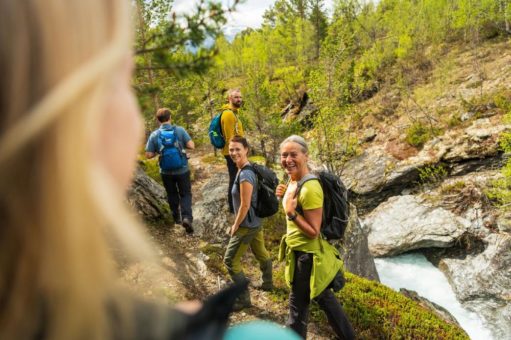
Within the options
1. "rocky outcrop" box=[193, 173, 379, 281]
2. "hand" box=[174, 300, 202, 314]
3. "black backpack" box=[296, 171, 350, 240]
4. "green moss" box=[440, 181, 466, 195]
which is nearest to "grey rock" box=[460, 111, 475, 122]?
"green moss" box=[440, 181, 466, 195]

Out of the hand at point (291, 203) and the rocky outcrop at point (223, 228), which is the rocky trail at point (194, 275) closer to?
the rocky outcrop at point (223, 228)

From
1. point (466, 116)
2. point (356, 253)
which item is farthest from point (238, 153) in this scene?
point (466, 116)

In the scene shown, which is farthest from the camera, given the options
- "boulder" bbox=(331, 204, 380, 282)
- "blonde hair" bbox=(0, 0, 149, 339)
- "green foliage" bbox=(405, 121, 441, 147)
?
"green foliage" bbox=(405, 121, 441, 147)

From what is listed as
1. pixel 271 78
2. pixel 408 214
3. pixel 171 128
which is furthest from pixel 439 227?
pixel 271 78

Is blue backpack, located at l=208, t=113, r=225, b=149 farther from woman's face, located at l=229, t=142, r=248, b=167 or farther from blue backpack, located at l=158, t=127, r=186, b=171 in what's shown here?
woman's face, located at l=229, t=142, r=248, b=167

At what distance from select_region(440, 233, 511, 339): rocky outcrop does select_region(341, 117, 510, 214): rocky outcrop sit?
464 centimetres

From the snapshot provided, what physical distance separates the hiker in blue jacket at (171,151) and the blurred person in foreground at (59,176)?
573 centimetres

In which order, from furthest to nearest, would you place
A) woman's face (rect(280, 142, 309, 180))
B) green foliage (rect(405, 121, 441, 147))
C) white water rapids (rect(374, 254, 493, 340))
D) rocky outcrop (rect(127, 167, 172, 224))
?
1. green foliage (rect(405, 121, 441, 147))
2. white water rapids (rect(374, 254, 493, 340))
3. rocky outcrop (rect(127, 167, 172, 224))
4. woman's face (rect(280, 142, 309, 180))

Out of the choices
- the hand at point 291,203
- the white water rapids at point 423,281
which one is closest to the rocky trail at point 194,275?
the hand at point 291,203

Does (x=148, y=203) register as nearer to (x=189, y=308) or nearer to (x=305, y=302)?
(x=305, y=302)

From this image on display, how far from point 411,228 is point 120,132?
13876mm

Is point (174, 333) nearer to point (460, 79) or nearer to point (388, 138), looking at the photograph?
point (388, 138)

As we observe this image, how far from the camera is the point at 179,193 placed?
715 cm

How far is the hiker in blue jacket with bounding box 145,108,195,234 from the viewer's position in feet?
20.6
